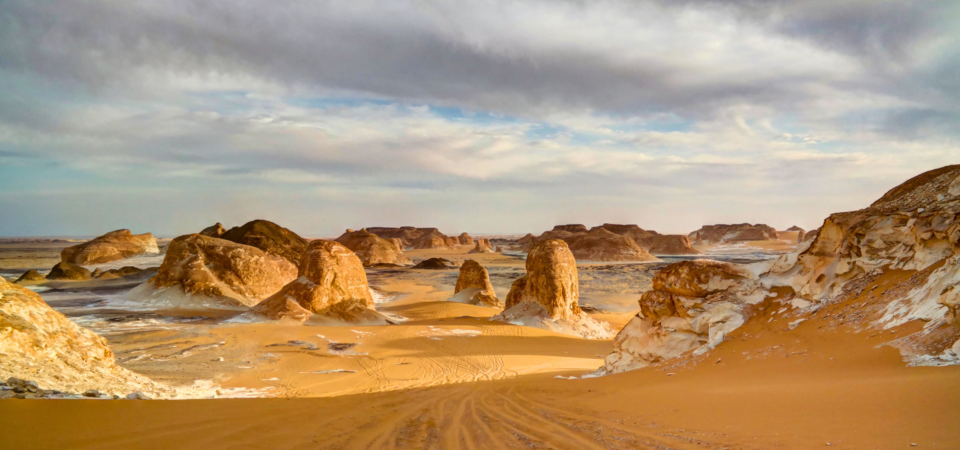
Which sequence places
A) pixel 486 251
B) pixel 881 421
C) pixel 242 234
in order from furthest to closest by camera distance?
pixel 486 251 < pixel 242 234 < pixel 881 421

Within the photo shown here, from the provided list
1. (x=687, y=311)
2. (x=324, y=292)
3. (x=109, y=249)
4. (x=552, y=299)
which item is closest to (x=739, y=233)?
(x=552, y=299)

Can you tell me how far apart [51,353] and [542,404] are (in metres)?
6.44

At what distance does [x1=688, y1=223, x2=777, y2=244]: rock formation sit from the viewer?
101 meters

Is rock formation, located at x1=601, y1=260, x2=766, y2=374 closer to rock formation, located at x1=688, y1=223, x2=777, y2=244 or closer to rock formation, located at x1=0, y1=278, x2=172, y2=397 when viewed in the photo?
rock formation, located at x1=0, y1=278, x2=172, y2=397

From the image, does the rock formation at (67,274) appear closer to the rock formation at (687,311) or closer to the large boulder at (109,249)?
the large boulder at (109,249)

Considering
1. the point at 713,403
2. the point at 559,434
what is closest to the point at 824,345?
the point at 713,403

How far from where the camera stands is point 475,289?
26.8m

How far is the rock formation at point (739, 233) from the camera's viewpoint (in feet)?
331

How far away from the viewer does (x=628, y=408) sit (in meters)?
5.45

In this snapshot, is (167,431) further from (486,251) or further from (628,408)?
(486,251)

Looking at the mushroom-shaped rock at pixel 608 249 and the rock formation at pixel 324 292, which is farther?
the mushroom-shaped rock at pixel 608 249

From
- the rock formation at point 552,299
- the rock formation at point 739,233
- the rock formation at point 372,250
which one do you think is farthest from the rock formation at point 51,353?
the rock formation at point 739,233

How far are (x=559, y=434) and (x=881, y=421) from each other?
267 cm

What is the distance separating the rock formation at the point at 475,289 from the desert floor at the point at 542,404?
13769 mm
